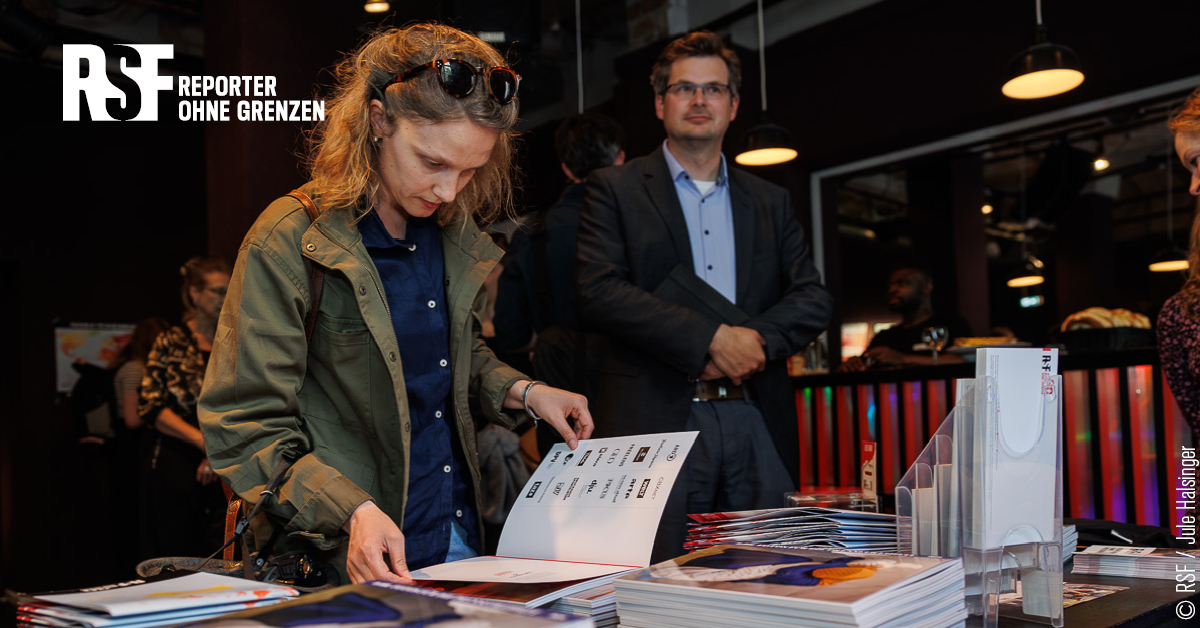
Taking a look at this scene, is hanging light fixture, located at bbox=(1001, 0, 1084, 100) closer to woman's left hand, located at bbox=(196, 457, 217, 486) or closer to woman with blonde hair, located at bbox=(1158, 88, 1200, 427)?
woman with blonde hair, located at bbox=(1158, 88, 1200, 427)

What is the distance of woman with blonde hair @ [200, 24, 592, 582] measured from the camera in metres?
1.27

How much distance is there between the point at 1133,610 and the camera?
1034 mm

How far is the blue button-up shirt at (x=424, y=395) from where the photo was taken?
1.46 metres

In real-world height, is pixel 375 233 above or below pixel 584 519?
above

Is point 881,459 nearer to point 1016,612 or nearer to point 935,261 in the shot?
point 1016,612

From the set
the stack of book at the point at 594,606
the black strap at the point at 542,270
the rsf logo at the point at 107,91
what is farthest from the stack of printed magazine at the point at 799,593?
the rsf logo at the point at 107,91

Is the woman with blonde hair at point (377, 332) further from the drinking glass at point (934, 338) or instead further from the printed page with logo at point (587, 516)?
the drinking glass at point (934, 338)

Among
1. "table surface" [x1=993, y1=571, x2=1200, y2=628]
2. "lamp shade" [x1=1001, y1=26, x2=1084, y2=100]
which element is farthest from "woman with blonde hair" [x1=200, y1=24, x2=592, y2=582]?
"lamp shade" [x1=1001, y1=26, x2=1084, y2=100]

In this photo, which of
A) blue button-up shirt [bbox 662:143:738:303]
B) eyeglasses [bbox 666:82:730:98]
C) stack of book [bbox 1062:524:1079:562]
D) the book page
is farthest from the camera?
eyeglasses [bbox 666:82:730:98]

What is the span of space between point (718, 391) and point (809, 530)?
3.25ft

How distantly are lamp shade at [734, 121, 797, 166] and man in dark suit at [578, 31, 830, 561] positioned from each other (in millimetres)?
2903

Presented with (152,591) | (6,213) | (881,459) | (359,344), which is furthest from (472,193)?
(6,213)

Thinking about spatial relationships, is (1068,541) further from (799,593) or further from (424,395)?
(424,395)

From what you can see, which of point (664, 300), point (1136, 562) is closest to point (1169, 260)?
point (664, 300)
